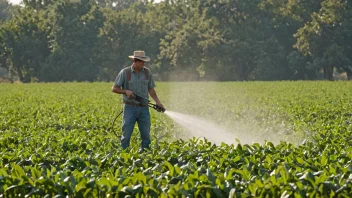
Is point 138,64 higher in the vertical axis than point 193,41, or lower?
lower

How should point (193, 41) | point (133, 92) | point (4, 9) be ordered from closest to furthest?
point (133, 92)
point (193, 41)
point (4, 9)

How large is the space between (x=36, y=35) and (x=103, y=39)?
8.26 meters

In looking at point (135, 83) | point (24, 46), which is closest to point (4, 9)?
point (24, 46)

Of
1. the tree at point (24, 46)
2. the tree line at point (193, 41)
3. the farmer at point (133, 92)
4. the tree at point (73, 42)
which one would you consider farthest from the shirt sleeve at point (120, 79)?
the tree at point (24, 46)

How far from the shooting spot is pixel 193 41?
80.1m

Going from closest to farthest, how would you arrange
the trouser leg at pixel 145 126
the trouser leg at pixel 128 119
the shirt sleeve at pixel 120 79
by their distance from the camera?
the shirt sleeve at pixel 120 79 → the trouser leg at pixel 128 119 → the trouser leg at pixel 145 126

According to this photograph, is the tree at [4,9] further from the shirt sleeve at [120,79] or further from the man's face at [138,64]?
the man's face at [138,64]

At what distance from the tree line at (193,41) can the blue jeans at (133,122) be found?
196 ft

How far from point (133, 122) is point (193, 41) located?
69.4m

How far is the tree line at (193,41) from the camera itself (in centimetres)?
7119

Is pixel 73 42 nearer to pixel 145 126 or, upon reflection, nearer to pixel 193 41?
pixel 193 41

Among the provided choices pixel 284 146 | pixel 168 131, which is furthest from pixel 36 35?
pixel 284 146

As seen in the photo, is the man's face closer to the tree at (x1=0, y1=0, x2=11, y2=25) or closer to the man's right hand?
the man's right hand

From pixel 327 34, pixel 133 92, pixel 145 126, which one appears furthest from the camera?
pixel 327 34
